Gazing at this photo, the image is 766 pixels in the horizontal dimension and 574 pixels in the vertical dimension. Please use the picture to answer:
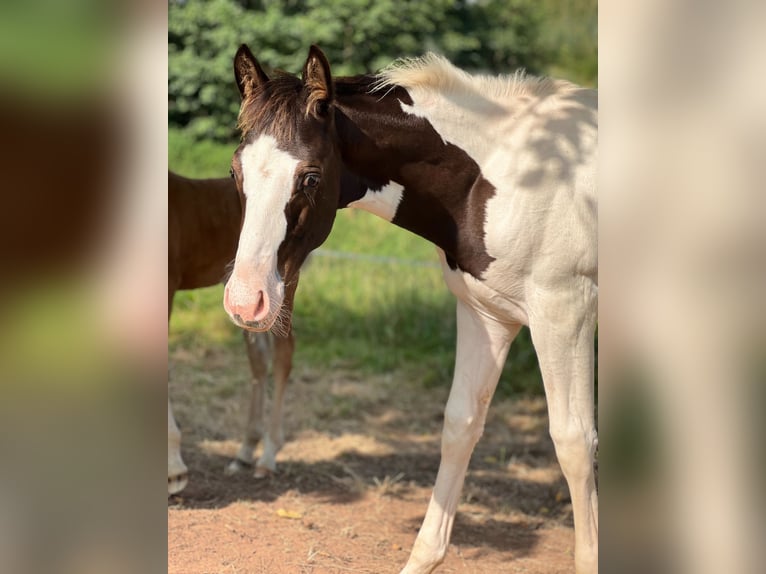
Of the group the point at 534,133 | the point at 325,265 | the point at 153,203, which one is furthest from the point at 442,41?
the point at 153,203

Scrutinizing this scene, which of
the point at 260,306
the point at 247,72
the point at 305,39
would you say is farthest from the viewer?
the point at 305,39

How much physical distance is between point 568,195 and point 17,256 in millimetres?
2114

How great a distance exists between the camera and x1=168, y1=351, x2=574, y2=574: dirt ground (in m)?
4.28

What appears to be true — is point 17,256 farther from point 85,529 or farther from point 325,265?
point 325,265

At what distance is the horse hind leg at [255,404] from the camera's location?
5.57m

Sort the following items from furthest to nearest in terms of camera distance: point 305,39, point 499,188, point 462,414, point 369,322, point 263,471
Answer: point 305,39
point 369,322
point 263,471
point 462,414
point 499,188

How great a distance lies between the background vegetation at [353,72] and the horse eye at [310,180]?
15.2 ft

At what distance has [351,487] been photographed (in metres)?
5.27

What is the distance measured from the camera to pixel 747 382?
143 centimetres

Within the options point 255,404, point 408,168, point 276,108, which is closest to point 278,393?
point 255,404

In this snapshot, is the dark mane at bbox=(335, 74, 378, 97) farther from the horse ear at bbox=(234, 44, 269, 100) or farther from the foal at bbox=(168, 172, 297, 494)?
the foal at bbox=(168, 172, 297, 494)

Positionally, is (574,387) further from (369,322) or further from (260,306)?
(369,322)

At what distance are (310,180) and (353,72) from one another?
13177mm

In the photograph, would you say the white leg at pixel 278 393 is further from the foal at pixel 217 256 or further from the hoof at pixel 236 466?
the hoof at pixel 236 466
